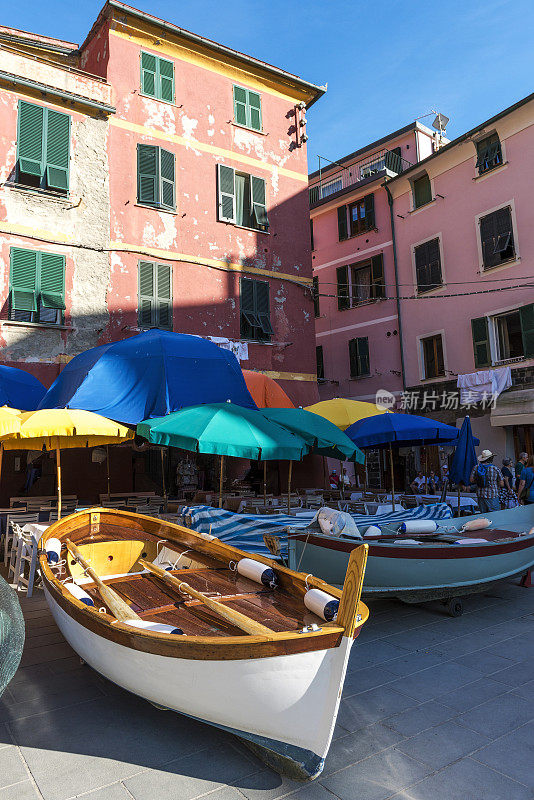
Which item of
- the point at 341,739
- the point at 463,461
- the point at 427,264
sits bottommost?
the point at 341,739

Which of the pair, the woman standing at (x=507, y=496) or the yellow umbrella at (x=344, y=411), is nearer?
the woman standing at (x=507, y=496)

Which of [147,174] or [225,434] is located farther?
[147,174]

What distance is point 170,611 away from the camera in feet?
14.1

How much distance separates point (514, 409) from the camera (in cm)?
1661

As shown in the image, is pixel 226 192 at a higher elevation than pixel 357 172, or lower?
lower

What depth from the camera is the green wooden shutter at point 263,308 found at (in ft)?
51.6

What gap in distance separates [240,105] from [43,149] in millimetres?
6379

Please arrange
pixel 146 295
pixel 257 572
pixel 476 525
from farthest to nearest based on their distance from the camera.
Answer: pixel 146 295 → pixel 476 525 → pixel 257 572

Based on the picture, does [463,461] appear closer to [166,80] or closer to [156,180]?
[156,180]

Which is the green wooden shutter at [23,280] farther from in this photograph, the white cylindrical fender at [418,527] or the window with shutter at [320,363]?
the window with shutter at [320,363]

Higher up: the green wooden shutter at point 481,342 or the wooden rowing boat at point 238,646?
the green wooden shutter at point 481,342

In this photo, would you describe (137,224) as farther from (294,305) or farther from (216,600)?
(216,600)

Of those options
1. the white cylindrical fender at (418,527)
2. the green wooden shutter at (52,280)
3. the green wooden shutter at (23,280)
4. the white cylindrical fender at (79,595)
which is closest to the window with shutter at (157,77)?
the green wooden shutter at (52,280)

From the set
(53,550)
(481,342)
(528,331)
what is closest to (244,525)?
(53,550)
